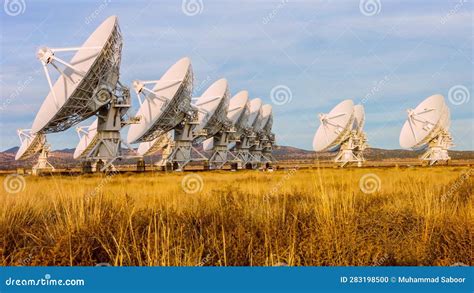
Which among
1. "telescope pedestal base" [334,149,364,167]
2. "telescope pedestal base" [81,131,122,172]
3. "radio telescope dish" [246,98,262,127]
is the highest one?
"radio telescope dish" [246,98,262,127]

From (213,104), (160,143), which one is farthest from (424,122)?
(160,143)

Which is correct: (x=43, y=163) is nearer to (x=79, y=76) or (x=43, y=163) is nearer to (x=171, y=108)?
Result: (x=171, y=108)

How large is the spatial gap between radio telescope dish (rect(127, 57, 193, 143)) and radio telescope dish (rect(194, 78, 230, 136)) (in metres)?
9.23

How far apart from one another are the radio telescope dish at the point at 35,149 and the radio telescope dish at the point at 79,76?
99.2 ft

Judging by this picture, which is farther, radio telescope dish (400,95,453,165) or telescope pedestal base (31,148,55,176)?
telescope pedestal base (31,148,55,176)

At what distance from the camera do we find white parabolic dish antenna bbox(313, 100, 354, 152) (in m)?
58.5

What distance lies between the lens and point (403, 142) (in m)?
59.4

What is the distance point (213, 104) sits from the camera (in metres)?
54.3

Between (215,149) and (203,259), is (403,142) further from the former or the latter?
(203,259)

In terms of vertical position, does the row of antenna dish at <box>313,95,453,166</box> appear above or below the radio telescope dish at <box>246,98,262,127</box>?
below

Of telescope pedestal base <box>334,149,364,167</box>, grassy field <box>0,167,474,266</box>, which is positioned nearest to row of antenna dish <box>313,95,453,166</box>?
telescope pedestal base <box>334,149,364,167</box>

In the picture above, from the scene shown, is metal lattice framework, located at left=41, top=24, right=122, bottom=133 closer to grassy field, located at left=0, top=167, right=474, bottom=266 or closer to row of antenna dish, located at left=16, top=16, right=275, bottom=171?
row of antenna dish, located at left=16, top=16, right=275, bottom=171

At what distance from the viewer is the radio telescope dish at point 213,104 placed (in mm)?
53844

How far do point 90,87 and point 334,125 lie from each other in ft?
111
